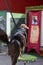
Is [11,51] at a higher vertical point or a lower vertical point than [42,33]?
higher

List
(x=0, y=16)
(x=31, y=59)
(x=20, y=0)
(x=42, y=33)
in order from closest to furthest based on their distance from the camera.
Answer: (x=31, y=59), (x=42, y=33), (x=0, y=16), (x=20, y=0)

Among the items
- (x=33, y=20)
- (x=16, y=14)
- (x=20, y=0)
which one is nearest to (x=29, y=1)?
(x=20, y=0)

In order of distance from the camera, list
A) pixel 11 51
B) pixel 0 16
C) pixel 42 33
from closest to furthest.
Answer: pixel 11 51 → pixel 42 33 → pixel 0 16

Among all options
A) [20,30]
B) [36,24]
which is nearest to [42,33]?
[36,24]

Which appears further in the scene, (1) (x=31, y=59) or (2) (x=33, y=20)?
(2) (x=33, y=20)

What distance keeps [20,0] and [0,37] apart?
554 centimetres

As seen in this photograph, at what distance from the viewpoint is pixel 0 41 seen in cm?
57

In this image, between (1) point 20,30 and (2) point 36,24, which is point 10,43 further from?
(2) point 36,24

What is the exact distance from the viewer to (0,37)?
56 centimetres

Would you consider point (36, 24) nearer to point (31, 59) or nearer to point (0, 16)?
point (0, 16)

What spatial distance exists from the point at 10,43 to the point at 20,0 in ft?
18.1

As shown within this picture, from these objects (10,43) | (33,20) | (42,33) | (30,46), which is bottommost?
(30,46)

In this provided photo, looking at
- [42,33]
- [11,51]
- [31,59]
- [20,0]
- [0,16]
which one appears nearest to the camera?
[11,51]

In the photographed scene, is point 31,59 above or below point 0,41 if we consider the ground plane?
below
